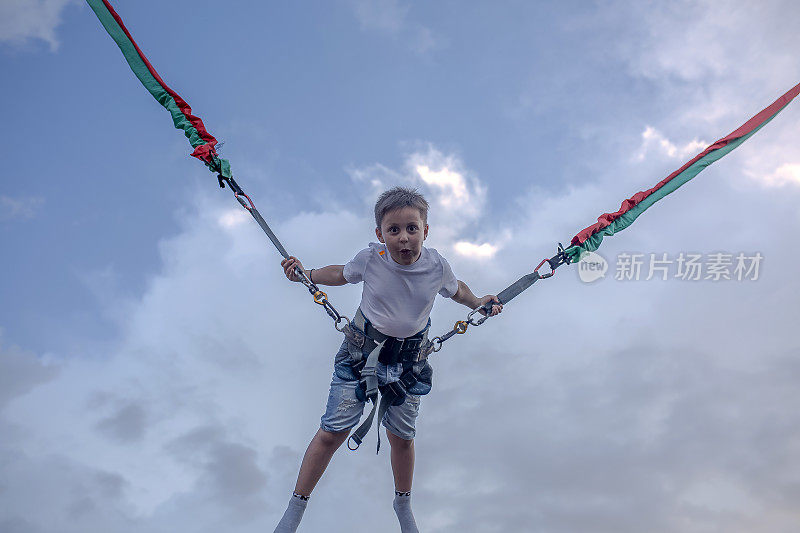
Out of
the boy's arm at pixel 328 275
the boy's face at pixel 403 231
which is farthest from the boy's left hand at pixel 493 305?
the boy's arm at pixel 328 275

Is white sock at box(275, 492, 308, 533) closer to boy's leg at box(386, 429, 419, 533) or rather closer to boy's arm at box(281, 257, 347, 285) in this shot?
boy's leg at box(386, 429, 419, 533)

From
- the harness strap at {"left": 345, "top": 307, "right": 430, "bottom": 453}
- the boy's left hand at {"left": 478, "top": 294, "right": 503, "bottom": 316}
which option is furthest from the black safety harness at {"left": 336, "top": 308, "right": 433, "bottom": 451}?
the boy's left hand at {"left": 478, "top": 294, "right": 503, "bottom": 316}

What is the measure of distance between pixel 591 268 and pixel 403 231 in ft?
6.52

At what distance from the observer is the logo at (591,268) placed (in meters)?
5.93

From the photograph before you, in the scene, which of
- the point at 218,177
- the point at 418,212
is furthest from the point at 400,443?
the point at 218,177

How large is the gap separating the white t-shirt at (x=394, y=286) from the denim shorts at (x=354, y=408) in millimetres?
353

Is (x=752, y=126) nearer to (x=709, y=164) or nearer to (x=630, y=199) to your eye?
(x=709, y=164)

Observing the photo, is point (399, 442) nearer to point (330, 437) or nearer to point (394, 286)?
point (330, 437)

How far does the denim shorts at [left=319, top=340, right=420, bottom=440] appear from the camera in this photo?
16.6 feet

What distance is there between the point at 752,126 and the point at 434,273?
370cm

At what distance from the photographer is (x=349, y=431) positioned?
5129 millimetres

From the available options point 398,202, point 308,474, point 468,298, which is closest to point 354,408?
point 308,474

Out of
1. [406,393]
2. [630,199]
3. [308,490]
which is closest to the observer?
[308,490]

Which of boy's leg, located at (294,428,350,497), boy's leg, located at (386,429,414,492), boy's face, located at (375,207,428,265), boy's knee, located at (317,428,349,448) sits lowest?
boy's leg, located at (294,428,350,497)
